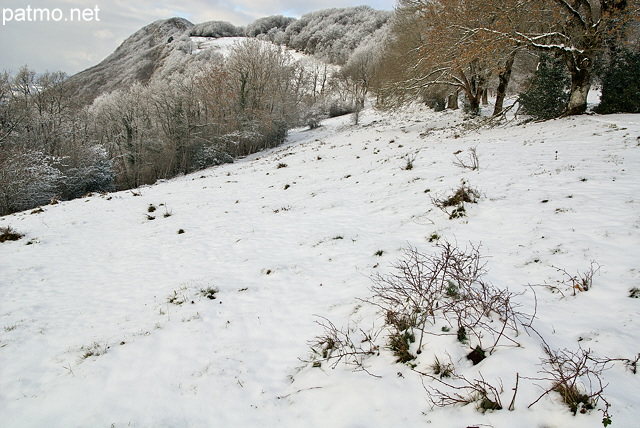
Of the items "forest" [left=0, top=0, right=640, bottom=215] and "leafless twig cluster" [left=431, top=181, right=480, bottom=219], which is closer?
"leafless twig cluster" [left=431, top=181, right=480, bottom=219]

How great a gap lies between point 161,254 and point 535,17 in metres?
17.8

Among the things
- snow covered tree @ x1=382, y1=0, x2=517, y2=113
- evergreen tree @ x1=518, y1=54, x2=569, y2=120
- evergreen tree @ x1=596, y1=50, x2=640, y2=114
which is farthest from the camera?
evergreen tree @ x1=518, y1=54, x2=569, y2=120

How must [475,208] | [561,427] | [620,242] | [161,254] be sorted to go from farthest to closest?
1. [161,254]
2. [475,208]
3. [620,242]
4. [561,427]

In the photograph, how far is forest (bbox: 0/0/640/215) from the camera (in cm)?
1223

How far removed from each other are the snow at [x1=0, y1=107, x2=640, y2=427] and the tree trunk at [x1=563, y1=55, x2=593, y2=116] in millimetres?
2872

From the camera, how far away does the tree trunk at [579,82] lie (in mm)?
11819

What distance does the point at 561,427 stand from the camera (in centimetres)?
205

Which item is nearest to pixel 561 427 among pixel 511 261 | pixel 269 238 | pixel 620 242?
pixel 511 261

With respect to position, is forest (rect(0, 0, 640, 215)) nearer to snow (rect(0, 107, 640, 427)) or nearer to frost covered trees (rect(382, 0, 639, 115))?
frost covered trees (rect(382, 0, 639, 115))

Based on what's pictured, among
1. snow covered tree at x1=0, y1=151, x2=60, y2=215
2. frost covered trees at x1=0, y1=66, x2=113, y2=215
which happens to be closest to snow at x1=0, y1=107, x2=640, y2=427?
snow covered tree at x1=0, y1=151, x2=60, y2=215

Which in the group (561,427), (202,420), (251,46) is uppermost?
(251,46)

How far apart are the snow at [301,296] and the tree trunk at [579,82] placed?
2872 mm

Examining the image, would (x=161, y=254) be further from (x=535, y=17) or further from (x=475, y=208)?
(x=535, y=17)

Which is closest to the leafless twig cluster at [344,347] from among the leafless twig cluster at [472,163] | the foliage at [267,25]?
the leafless twig cluster at [472,163]
